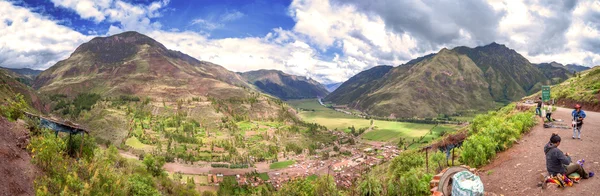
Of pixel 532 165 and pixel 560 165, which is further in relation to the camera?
pixel 532 165

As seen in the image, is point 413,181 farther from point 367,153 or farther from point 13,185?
point 367,153

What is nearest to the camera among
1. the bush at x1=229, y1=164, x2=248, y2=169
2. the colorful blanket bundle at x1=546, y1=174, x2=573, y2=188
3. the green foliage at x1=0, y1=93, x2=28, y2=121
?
the colorful blanket bundle at x1=546, y1=174, x2=573, y2=188

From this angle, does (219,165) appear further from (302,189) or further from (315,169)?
(302,189)

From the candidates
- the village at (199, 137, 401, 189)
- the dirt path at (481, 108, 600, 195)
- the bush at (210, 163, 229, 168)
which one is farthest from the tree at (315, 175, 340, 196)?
the bush at (210, 163, 229, 168)

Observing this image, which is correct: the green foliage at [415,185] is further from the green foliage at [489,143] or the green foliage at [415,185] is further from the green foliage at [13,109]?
the green foliage at [13,109]


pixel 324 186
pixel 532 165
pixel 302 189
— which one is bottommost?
pixel 302 189

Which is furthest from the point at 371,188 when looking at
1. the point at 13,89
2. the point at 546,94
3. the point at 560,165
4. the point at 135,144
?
the point at 135,144

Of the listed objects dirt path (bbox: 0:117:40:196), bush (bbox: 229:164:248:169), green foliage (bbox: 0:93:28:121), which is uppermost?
green foliage (bbox: 0:93:28:121)

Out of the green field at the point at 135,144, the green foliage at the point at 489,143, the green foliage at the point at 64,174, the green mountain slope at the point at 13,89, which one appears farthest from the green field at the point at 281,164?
the green foliage at the point at 489,143

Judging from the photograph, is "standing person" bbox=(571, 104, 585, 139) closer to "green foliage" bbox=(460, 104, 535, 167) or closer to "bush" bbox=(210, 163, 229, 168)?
"green foliage" bbox=(460, 104, 535, 167)
